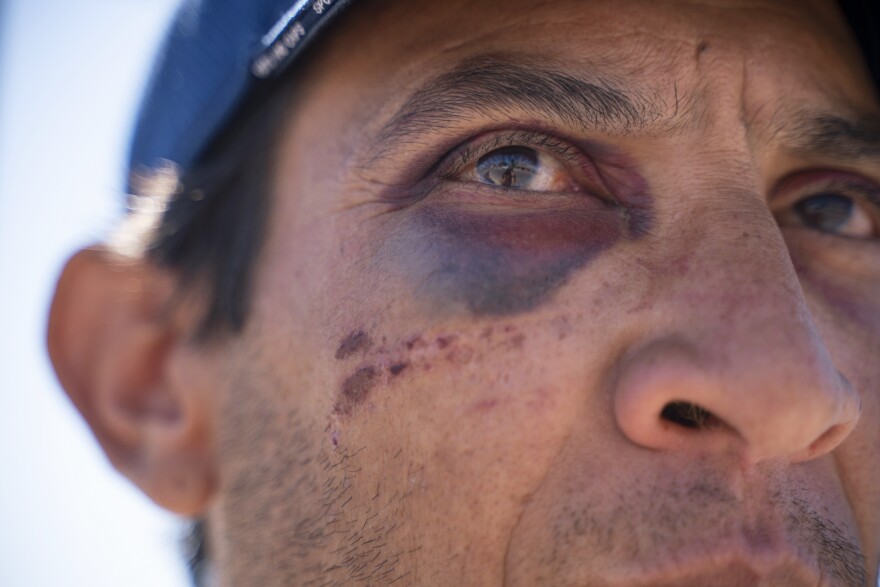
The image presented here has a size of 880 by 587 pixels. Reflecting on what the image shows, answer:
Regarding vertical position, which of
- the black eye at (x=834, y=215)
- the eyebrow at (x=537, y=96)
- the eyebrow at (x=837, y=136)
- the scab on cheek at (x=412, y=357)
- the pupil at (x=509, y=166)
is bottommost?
the scab on cheek at (x=412, y=357)

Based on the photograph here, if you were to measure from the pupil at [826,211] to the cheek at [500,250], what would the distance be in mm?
613

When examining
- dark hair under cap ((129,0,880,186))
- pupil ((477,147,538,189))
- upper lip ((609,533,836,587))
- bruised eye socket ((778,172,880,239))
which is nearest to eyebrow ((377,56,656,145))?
pupil ((477,147,538,189))

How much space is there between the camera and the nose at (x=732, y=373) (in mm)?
1225

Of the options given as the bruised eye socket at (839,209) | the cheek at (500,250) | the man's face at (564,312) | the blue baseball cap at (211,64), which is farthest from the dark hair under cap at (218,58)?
the cheek at (500,250)

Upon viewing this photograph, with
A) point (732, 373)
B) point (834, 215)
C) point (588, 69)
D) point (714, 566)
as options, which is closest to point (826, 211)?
point (834, 215)

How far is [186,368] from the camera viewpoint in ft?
6.54

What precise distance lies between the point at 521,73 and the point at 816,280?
791mm

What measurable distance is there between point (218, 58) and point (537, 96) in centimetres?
77

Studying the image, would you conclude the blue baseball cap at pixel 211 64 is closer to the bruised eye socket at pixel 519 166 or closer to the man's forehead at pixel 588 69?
the man's forehead at pixel 588 69

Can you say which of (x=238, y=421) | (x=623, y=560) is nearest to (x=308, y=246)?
(x=238, y=421)

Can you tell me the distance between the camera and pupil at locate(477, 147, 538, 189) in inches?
64.1

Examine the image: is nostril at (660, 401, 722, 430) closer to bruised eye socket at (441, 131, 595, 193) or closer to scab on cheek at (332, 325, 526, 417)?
scab on cheek at (332, 325, 526, 417)

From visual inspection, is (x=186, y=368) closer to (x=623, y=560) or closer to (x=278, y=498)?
(x=278, y=498)

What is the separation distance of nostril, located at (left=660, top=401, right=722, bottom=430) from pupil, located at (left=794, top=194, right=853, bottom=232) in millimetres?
824
